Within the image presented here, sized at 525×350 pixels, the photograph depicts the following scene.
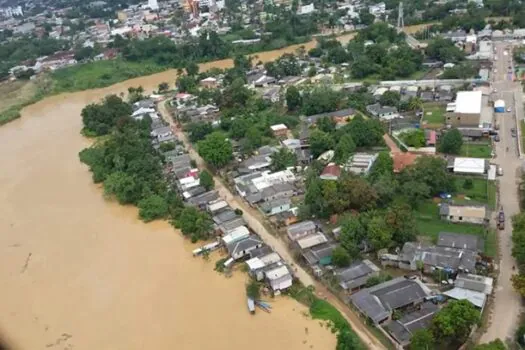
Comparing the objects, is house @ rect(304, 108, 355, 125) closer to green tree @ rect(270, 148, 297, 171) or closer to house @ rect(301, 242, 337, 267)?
green tree @ rect(270, 148, 297, 171)

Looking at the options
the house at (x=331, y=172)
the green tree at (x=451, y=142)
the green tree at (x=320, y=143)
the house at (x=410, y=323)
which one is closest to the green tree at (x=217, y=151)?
the green tree at (x=320, y=143)

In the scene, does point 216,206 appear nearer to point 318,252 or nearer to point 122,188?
point 122,188

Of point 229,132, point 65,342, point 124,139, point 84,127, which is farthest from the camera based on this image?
point 84,127

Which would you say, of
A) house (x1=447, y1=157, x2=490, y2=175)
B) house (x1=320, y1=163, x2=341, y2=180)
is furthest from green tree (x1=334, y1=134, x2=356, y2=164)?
house (x1=447, y1=157, x2=490, y2=175)

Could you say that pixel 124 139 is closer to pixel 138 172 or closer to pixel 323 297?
pixel 138 172

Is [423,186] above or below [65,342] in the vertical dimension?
above

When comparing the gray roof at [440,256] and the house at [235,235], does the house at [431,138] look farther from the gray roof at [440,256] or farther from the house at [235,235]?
the house at [235,235]

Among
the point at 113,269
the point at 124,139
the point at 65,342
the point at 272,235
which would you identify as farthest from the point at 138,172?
the point at 65,342
